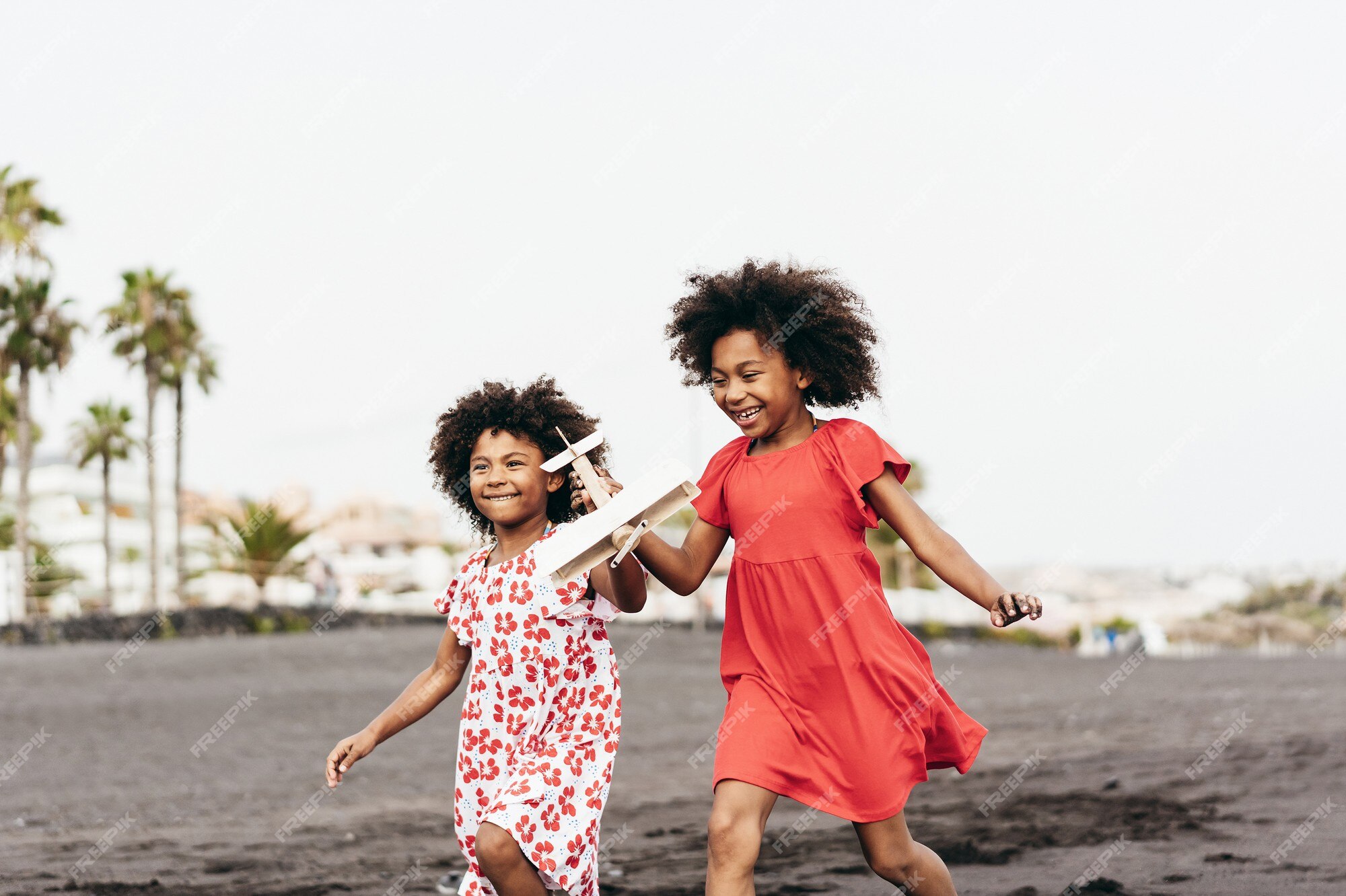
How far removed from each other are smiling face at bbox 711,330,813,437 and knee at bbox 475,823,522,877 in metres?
1.19

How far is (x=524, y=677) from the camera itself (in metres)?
3.56

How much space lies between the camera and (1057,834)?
634 centimetres

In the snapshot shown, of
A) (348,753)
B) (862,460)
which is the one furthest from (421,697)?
(862,460)

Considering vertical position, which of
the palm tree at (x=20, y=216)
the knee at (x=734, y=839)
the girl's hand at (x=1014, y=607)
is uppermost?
the palm tree at (x=20, y=216)

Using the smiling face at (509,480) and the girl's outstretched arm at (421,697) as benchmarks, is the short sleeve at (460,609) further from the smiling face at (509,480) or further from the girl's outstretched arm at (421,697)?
the smiling face at (509,480)

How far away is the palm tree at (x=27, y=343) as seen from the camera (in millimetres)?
28969

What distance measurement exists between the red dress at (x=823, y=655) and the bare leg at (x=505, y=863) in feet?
1.70

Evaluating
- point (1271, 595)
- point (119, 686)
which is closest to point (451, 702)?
point (119, 686)

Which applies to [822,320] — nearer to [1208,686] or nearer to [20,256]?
[1208,686]

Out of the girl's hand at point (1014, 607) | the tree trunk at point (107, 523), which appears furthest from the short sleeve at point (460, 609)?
the tree trunk at point (107, 523)

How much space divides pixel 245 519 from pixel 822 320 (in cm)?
2973

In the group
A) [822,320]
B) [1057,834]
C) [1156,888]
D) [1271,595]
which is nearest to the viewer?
[822,320]

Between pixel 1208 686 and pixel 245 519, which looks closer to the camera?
pixel 1208 686

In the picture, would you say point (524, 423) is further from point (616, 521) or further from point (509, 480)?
point (616, 521)
